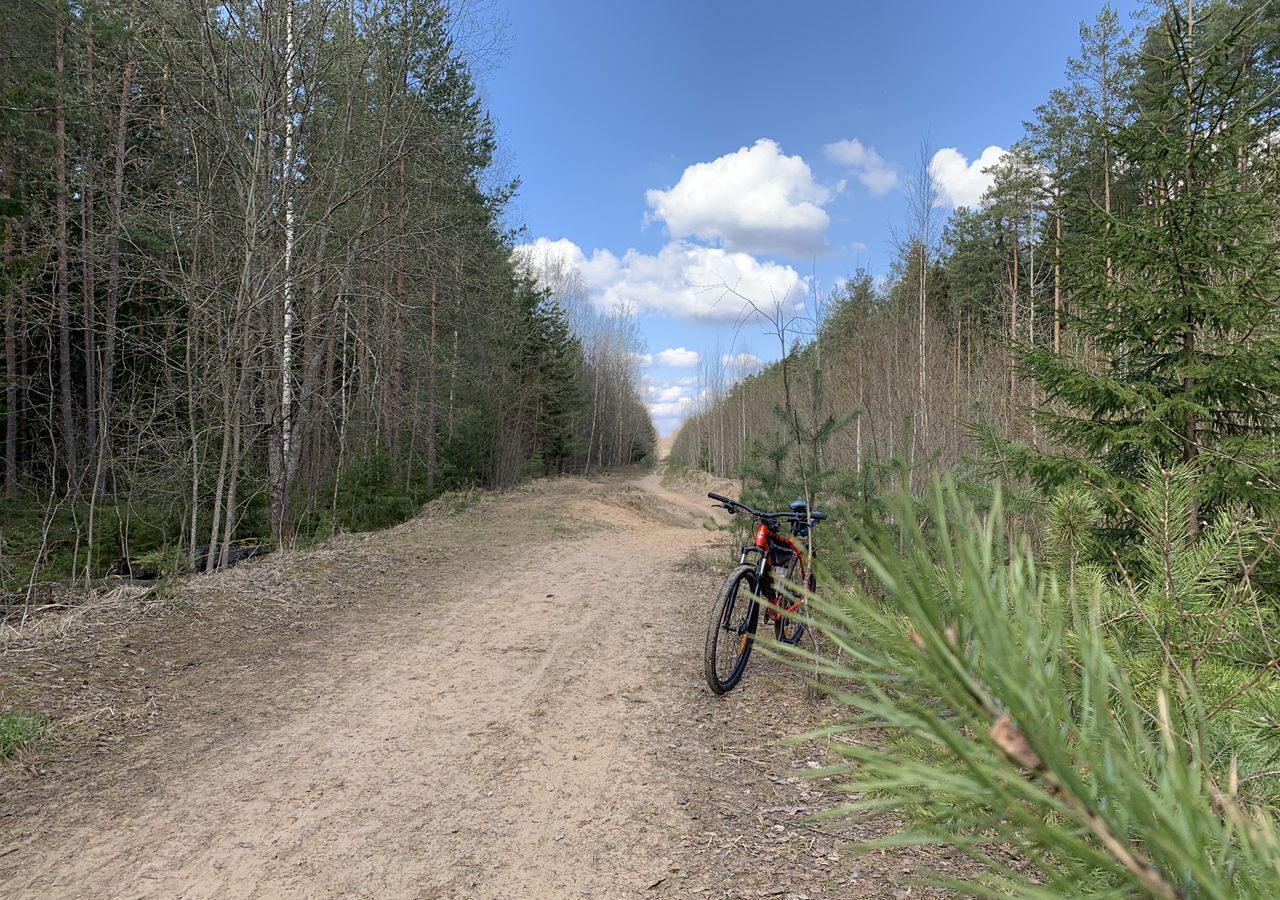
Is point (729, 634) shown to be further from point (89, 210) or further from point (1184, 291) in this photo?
point (89, 210)

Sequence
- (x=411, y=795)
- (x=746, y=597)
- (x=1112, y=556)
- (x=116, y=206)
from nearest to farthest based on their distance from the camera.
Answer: (x=1112, y=556) → (x=411, y=795) → (x=746, y=597) → (x=116, y=206)

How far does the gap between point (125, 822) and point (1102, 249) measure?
5.26 metres

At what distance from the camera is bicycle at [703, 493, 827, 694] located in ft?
12.3

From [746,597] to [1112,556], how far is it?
193 cm

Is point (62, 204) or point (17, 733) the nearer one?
point (17, 733)

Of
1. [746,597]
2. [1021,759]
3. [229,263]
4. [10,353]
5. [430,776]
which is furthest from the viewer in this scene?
[10,353]

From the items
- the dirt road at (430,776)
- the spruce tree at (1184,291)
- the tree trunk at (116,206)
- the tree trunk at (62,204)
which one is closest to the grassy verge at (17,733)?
the dirt road at (430,776)

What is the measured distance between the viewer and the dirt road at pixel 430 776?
7.67ft

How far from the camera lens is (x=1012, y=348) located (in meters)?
3.38

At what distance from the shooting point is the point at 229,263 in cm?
706

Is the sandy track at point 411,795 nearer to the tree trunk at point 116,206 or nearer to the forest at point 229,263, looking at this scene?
the forest at point 229,263

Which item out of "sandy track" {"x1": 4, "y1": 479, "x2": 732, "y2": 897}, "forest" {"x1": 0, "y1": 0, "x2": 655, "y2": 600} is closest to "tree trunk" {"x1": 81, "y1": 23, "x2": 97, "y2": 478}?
"forest" {"x1": 0, "y1": 0, "x2": 655, "y2": 600}

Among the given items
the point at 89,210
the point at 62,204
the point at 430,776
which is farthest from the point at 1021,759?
the point at 62,204

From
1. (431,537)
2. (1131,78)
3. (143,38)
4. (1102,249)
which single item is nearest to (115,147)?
(143,38)
